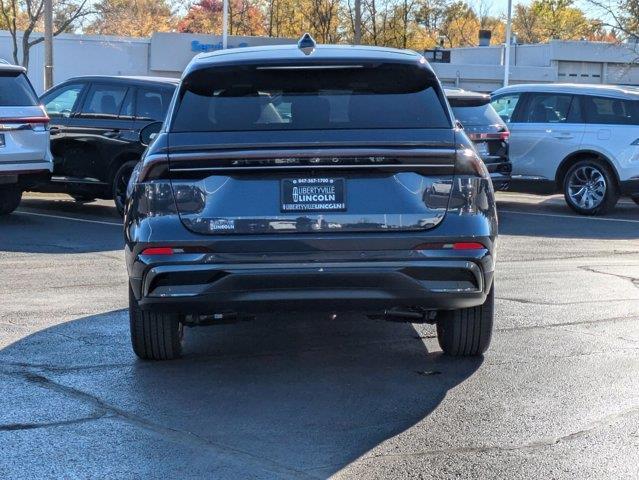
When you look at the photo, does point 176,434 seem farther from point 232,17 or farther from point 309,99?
point 232,17

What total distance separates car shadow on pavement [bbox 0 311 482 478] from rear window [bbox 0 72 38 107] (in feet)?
20.9

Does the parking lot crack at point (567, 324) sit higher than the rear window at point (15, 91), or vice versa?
the rear window at point (15, 91)

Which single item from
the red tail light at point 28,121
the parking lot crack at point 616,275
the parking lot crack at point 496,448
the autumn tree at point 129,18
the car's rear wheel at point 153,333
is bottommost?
the parking lot crack at point 616,275

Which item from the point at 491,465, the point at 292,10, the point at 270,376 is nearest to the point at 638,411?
the point at 491,465

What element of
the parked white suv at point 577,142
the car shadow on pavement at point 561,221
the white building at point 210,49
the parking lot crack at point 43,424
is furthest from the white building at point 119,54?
the parking lot crack at point 43,424

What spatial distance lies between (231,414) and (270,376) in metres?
0.80

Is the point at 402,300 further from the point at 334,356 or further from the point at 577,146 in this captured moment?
the point at 577,146

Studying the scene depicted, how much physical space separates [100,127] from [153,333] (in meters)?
8.19

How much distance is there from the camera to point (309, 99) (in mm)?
6262

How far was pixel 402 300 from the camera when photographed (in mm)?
5883

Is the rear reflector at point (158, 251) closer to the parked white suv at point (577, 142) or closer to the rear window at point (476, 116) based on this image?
the rear window at point (476, 116)

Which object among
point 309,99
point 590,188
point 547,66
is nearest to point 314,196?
point 309,99

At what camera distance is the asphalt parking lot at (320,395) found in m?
4.89

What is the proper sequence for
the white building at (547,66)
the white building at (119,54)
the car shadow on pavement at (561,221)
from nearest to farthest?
the car shadow on pavement at (561,221) < the white building at (119,54) < the white building at (547,66)
